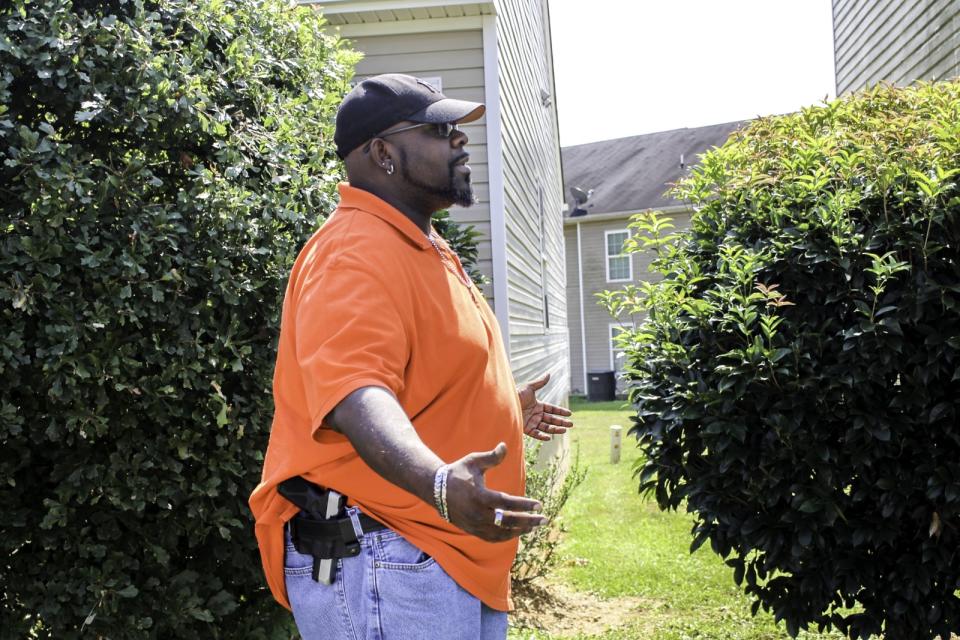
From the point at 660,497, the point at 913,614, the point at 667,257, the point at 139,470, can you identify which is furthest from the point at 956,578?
the point at 139,470

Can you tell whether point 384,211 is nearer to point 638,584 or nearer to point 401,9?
point 638,584

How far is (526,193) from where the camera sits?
1041 cm

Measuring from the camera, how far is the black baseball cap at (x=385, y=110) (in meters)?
2.10

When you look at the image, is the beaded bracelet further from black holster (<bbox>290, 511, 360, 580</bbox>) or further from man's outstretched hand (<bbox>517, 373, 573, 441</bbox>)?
man's outstretched hand (<bbox>517, 373, 573, 441</bbox>)

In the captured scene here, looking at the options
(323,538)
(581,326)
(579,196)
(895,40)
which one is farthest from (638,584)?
(579,196)

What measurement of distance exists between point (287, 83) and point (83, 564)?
2.29 metres

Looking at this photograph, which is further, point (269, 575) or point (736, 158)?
point (736, 158)

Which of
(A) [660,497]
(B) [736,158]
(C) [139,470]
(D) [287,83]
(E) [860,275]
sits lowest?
(A) [660,497]

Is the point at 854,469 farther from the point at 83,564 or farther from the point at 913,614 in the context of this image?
the point at 83,564

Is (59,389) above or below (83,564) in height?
above

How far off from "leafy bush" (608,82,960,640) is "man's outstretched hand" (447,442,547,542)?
2.45 m

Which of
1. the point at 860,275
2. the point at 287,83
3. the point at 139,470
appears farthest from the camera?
the point at 287,83

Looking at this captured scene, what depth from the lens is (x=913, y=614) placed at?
384cm

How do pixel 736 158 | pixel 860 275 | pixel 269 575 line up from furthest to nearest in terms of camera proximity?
pixel 736 158 < pixel 860 275 < pixel 269 575
